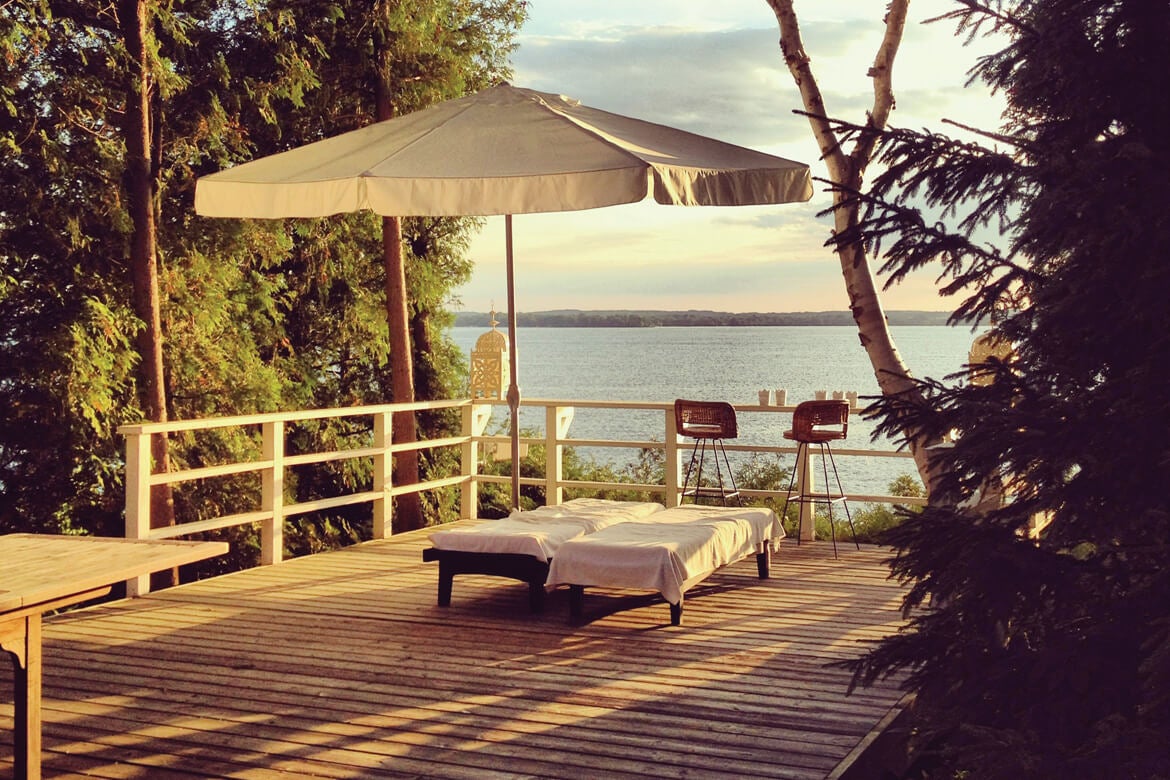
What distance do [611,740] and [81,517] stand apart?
23.3 ft

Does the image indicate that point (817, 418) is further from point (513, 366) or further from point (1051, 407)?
point (1051, 407)


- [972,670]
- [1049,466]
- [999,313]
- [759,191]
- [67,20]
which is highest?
[67,20]

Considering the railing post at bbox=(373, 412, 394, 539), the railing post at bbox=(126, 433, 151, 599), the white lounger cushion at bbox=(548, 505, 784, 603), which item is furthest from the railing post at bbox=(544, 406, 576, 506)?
the railing post at bbox=(126, 433, 151, 599)

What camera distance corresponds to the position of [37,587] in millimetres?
2885

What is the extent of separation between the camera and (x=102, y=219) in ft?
28.7

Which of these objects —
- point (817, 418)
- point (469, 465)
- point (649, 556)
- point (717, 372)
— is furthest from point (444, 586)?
point (717, 372)

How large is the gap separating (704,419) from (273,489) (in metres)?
2.89

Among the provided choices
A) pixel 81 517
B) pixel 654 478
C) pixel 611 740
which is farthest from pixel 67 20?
pixel 654 478

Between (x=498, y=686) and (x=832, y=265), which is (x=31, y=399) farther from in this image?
(x=832, y=265)

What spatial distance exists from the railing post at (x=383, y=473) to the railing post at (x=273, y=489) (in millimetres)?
1032

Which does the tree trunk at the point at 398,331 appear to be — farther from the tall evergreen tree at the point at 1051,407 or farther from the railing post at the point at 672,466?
the tall evergreen tree at the point at 1051,407

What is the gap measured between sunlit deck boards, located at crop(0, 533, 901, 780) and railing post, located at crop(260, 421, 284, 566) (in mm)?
585

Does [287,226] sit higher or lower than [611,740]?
higher

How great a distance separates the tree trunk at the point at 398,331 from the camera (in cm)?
1094
